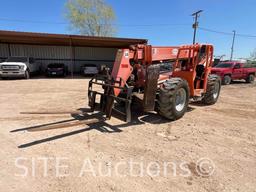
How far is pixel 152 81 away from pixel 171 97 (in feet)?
2.13

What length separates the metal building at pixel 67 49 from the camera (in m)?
18.4

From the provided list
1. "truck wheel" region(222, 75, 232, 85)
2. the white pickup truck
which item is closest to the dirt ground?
"truck wheel" region(222, 75, 232, 85)

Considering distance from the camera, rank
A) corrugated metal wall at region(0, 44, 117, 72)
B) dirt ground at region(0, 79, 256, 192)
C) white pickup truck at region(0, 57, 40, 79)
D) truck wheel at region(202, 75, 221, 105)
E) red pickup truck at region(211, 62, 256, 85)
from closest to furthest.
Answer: dirt ground at region(0, 79, 256, 192) < truck wheel at region(202, 75, 221, 105) < red pickup truck at region(211, 62, 256, 85) < white pickup truck at region(0, 57, 40, 79) < corrugated metal wall at region(0, 44, 117, 72)

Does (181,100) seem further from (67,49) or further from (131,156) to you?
(67,49)

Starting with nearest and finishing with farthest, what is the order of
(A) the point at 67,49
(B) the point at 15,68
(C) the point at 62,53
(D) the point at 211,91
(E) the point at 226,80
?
(D) the point at 211,91
(E) the point at 226,80
(B) the point at 15,68
(C) the point at 62,53
(A) the point at 67,49

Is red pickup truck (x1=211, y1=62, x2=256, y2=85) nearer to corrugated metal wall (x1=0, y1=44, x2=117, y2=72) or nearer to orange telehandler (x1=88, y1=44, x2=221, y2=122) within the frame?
orange telehandler (x1=88, y1=44, x2=221, y2=122)

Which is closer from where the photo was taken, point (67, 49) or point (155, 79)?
point (155, 79)

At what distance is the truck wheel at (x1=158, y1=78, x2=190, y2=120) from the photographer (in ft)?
16.7

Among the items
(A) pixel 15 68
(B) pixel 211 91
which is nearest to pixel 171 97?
(B) pixel 211 91

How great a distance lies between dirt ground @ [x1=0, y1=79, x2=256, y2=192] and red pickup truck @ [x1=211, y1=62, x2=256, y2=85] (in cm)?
942

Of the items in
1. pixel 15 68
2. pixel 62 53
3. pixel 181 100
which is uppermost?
pixel 62 53

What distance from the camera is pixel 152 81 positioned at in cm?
502

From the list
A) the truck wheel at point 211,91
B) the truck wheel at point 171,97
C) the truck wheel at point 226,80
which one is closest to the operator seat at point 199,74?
the truck wheel at point 211,91

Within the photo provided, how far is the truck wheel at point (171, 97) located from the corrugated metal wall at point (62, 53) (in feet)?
53.5
